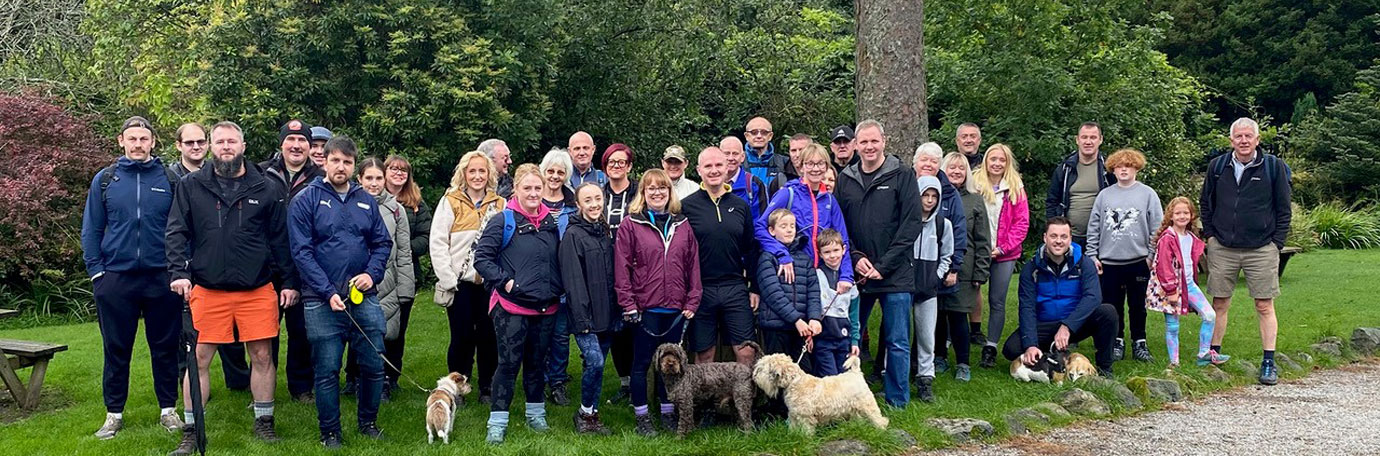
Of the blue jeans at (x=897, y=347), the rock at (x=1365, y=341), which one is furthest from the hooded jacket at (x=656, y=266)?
the rock at (x=1365, y=341)

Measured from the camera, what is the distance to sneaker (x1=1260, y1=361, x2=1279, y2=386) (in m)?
8.05

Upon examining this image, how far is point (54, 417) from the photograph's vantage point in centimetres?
690

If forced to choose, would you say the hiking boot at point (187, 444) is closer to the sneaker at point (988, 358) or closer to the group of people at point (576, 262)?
the group of people at point (576, 262)

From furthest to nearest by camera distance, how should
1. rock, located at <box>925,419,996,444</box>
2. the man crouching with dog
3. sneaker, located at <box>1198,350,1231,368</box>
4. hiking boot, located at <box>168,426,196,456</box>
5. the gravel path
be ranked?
sneaker, located at <box>1198,350,1231,368</box> < the man crouching with dog < rock, located at <box>925,419,996,444</box> < the gravel path < hiking boot, located at <box>168,426,196,456</box>

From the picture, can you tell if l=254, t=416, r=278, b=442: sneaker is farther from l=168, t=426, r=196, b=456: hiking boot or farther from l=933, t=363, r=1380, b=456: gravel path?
l=933, t=363, r=1380, b=456: gravel path

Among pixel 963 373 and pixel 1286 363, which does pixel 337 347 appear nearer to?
pixel 963 373

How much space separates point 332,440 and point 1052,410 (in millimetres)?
4339

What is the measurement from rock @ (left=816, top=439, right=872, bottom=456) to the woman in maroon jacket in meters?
1.00

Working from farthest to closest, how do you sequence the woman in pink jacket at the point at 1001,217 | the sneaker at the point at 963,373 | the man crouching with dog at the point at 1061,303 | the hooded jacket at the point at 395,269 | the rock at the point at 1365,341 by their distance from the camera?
the rock at the point at 1365,341 < the woman in pink jacket at the point at 1001,217 < the man crouching with dog at the point at 1061,303 < the sneaker at the point at 963,373 < the hooded jacket at the point at 395,269

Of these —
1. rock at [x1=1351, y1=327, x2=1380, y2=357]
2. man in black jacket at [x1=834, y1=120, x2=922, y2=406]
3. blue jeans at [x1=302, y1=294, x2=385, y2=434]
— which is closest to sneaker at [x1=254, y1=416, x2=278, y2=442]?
blue jeans at [x1=302, y1=294, x2=385, y2=434]

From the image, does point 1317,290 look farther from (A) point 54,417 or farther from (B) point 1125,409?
(A) point 54,417

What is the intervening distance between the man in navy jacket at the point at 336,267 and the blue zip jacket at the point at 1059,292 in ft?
15.0

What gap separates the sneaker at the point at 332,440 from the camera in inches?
238

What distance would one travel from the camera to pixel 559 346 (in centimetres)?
649
